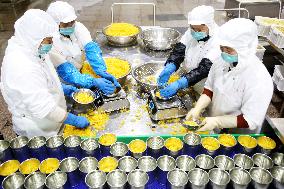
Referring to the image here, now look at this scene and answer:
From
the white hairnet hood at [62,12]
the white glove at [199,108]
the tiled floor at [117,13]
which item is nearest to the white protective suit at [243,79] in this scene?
the white glove at [199,108]

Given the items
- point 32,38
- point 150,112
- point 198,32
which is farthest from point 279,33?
point 32,38

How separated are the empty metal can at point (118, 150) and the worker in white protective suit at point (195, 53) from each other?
3.47ft

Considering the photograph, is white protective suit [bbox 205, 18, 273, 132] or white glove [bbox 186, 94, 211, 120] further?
white glove [bbox 186, 94, 211, 120]

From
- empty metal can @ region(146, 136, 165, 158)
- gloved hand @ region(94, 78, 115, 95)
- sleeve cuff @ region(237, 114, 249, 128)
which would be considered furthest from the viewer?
gloved hand @ region(94, 78, 115, 95)

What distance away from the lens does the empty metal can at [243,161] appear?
229 centimetres

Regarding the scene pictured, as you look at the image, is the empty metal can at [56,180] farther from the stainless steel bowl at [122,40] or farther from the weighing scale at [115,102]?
the stainless steel bowl at [122,40]

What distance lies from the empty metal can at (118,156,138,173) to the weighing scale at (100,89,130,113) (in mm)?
1052

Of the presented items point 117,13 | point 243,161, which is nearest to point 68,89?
point 243,161

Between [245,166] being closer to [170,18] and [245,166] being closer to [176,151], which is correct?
[176,151]

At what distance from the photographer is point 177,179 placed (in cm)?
216

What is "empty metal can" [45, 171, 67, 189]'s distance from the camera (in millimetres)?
2106

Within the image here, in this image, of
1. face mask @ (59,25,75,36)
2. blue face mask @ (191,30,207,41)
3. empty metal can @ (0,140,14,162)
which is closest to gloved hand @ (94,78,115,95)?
face mask @ (59,25,75,36)

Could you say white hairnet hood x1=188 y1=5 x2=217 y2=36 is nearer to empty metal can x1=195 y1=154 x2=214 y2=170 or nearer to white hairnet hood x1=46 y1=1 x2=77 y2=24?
white hairnet hood x1=46 y1=1 x2=77 y2=24

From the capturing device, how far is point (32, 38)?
2566 millimetres
